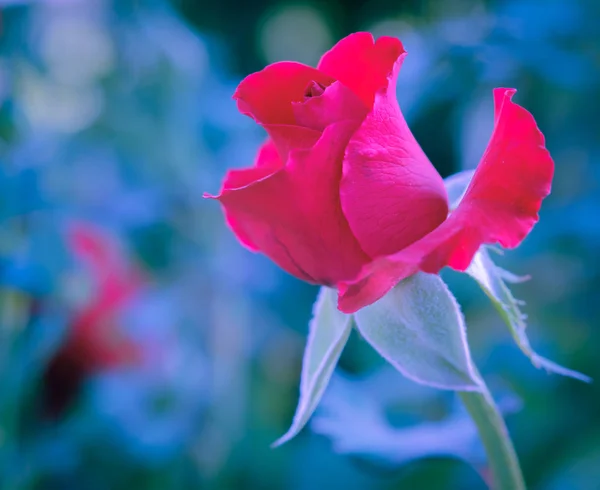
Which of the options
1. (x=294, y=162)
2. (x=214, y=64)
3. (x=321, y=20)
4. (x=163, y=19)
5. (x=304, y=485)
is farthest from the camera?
(x=321, y=20)

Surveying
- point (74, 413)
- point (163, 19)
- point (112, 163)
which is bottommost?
point (74, 413)

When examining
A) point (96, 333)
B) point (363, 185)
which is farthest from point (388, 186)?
point (96, 333)

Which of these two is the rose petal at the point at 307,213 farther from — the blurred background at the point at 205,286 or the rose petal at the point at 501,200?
the blurred background at the point at 205,286

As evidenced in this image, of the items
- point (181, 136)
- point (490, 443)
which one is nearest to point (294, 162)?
point (490, 443)

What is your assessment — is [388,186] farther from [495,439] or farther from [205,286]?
[205,286]

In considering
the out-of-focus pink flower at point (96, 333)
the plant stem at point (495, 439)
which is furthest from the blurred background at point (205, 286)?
the plant stem at point (495, 439)

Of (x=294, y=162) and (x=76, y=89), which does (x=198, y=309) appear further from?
(x=294, y=162)

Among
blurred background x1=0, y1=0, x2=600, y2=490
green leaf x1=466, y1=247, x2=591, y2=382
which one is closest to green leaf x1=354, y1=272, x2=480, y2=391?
green leaf x1=466, y1=247, x2=591, y2=382
